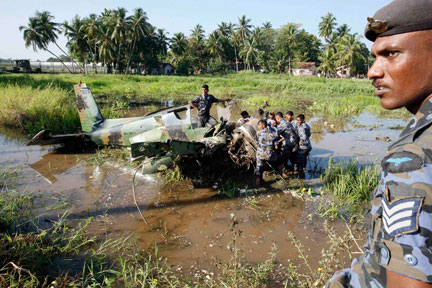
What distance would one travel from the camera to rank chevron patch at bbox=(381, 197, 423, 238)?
0.78 m

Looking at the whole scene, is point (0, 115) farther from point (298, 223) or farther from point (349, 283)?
point (349, 283)

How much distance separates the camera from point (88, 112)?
30.8 feet

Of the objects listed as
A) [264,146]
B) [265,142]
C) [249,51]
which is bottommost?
[264,146]

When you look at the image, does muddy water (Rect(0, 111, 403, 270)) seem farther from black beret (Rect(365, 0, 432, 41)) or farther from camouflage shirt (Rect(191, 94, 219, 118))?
black beret (Rect(365, 0, 432, 41))

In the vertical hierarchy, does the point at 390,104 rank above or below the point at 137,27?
below

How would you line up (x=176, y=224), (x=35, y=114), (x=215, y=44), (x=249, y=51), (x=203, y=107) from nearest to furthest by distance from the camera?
(x=176, y=224)
(x=203, y=107)
(x=35, y=114)
(x=249, y=51)
(x=215, y=44)

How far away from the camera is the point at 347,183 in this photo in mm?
5906

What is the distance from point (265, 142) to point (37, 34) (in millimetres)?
59292

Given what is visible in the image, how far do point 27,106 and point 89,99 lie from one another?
4.13 metres

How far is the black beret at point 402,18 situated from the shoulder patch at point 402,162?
0.45m

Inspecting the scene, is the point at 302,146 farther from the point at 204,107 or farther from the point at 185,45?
the point at 185,45

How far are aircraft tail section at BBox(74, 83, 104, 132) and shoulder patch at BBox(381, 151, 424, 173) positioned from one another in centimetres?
972

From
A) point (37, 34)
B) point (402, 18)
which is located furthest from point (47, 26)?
point (402, 18)

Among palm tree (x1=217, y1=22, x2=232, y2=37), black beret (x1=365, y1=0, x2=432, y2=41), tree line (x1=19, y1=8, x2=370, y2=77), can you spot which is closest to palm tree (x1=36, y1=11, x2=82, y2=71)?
tree line (x1=19, y1=8, x2=370, y2=77)
